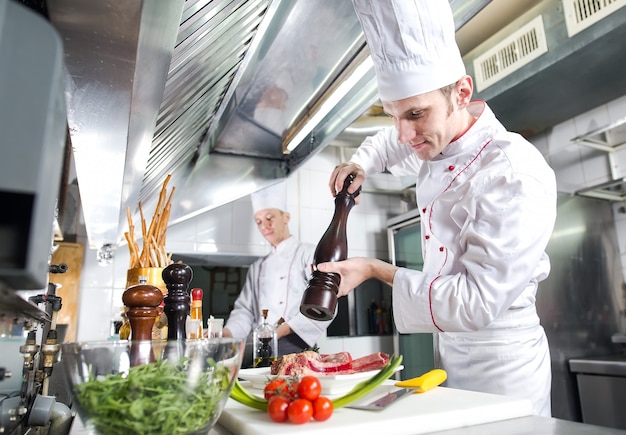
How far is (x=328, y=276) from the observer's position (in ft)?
2.96

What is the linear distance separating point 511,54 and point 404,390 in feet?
6.19

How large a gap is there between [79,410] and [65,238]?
7.81ft

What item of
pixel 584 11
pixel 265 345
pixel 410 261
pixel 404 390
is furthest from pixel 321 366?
pixel 410 261

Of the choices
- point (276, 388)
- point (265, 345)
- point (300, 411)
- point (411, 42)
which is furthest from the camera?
point (265, 345)

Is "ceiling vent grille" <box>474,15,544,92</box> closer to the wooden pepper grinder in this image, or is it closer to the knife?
the knife

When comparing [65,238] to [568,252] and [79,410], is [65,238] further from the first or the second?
[568,252]

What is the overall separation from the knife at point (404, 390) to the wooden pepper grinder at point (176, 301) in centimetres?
33

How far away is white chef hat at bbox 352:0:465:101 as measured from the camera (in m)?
1.03

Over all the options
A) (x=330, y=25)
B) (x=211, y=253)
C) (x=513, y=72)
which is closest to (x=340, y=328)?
(x=211, y=253)

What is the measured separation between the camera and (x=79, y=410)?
53cm

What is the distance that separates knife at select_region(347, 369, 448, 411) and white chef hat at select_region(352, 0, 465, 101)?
623 millimetres

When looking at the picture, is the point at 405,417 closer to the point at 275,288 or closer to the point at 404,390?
the point at 404,390

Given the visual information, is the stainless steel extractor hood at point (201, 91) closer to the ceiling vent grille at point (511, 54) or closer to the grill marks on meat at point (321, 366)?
the grill marks on meat at point (321, 366)

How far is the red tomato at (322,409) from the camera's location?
0.63 metres
